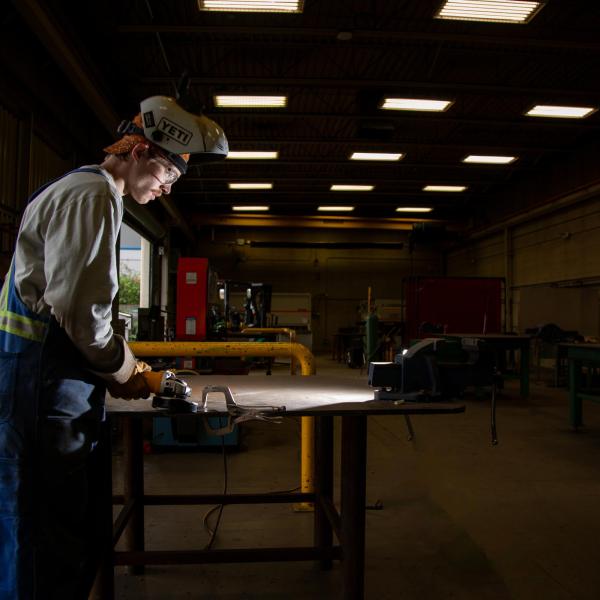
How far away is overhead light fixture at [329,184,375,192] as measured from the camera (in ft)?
41.8

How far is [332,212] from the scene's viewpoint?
15750mm

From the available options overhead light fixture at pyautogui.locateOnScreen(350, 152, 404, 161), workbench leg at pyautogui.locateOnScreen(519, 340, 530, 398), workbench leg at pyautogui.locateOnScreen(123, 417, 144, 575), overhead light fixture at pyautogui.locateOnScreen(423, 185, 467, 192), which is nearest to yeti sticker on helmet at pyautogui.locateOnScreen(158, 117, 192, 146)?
workbench leg at pyautogui.locateOnScreen(123, 417, 144, 575)

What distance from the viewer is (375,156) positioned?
10.6 metres

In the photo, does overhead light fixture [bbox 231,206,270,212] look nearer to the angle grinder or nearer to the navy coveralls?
the angle grinder

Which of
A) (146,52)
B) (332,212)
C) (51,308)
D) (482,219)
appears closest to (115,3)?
(146,52)

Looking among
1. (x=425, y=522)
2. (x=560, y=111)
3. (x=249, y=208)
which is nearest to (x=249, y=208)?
(x=249, y=208)

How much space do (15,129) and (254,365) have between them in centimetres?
852

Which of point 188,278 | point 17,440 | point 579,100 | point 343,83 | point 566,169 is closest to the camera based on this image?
point 17,440

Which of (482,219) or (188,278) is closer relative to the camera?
(188,278)

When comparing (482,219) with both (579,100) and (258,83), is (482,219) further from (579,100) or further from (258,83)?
(258,83)

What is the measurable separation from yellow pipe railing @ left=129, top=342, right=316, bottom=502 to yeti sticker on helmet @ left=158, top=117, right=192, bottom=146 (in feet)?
4.76

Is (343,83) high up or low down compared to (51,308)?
up

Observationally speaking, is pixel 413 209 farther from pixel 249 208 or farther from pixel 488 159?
pixel 249 208

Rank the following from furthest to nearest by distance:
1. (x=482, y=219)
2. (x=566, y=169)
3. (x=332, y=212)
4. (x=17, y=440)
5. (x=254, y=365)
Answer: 1. (x=332, y=212)
2. (x=482, y=219)
3. (x=254, y=365)
4. (x=566, y=169)
5. (x=17, y=440)
